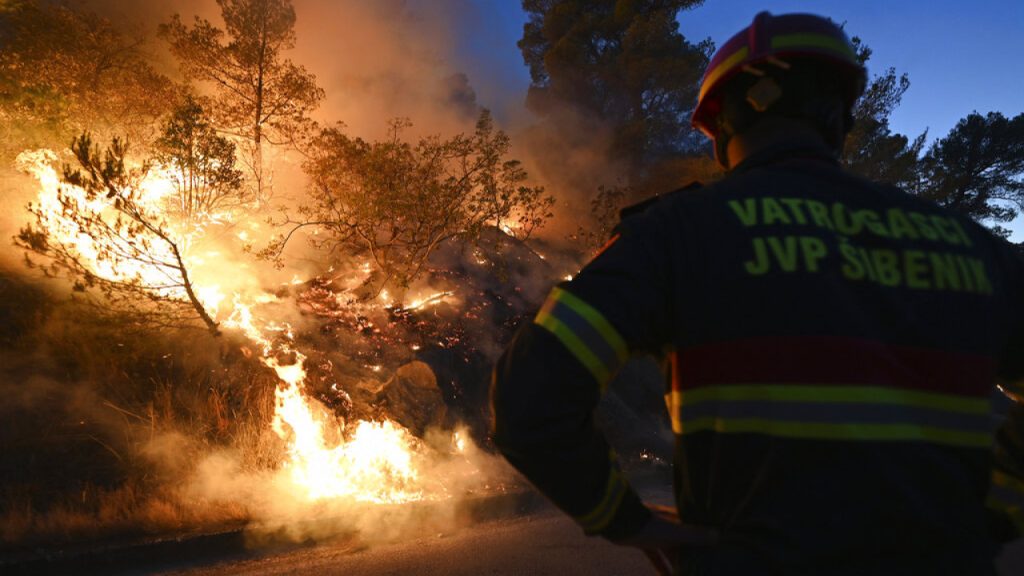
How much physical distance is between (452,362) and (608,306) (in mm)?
6793

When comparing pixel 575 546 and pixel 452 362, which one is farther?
pixel 452 362

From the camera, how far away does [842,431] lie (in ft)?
3.17

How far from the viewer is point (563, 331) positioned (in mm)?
1045

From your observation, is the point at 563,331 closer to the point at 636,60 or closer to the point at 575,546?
the point at 575,546

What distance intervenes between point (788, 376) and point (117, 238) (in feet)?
24.6

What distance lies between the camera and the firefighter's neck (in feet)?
4.25

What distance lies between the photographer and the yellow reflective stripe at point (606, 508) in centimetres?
113

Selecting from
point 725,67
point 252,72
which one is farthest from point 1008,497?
point 252,72

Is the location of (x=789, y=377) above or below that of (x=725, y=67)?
below

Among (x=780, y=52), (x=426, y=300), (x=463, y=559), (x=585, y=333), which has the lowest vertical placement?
(x=463, y=559)

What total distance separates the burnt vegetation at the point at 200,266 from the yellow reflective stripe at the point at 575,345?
4735 millimetres

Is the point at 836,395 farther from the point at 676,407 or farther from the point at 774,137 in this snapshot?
the point at 774,137

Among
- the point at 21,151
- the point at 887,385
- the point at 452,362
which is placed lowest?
Answer: the point at 887,385

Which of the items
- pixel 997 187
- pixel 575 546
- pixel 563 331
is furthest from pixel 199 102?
pixel 997 187
